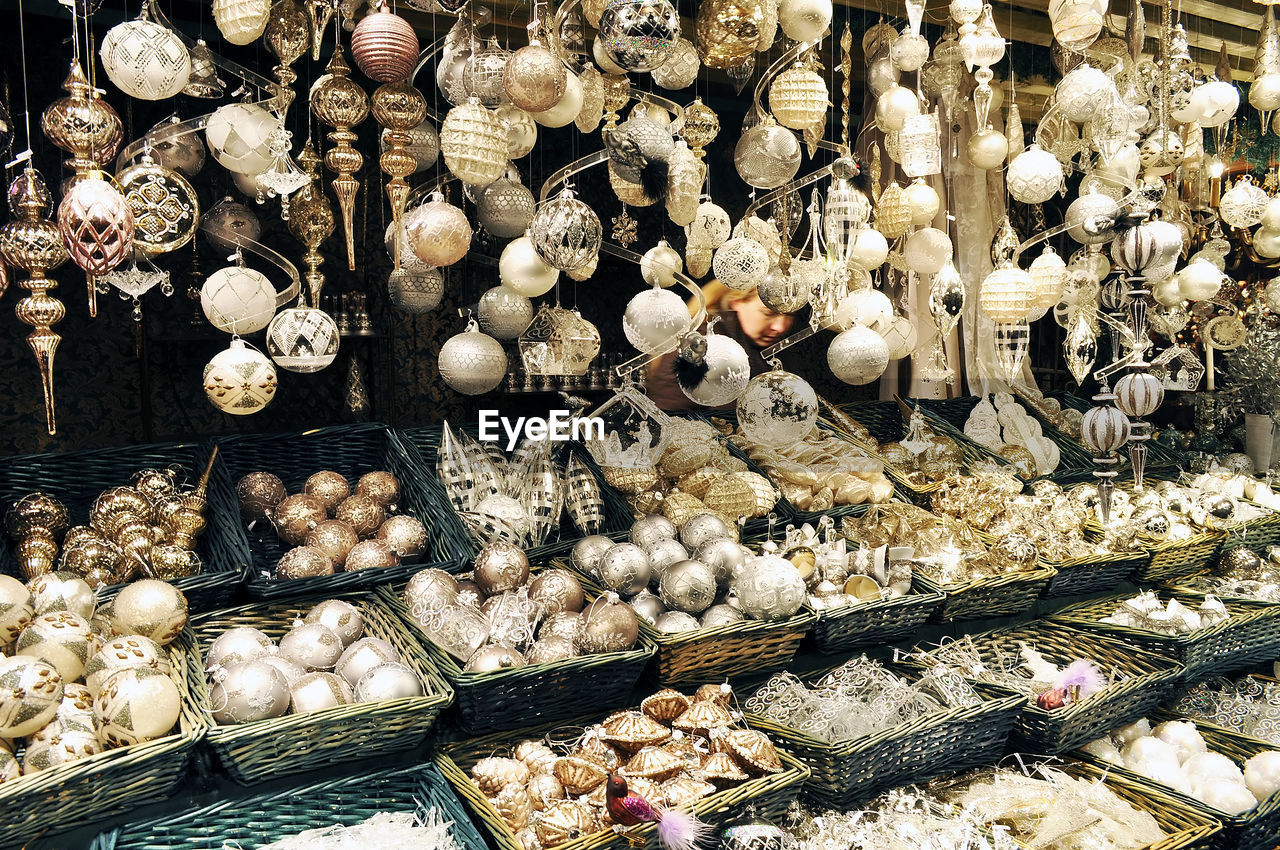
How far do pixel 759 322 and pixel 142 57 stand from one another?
2884 millimetres

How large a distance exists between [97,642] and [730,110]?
10.1 ft

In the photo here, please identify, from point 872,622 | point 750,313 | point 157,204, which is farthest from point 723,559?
point 750,313

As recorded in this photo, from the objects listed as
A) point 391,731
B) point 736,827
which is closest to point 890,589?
point 736,827

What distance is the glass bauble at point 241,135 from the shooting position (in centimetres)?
163

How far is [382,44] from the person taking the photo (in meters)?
1.55

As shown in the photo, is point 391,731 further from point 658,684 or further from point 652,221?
point 652,221

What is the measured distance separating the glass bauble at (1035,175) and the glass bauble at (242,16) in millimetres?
1660

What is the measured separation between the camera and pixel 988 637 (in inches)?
98.4

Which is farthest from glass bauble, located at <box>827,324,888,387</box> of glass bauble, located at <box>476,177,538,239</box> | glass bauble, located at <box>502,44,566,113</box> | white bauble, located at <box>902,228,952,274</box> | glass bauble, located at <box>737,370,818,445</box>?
glass bauble, located at <box>502,44,566,113</box>

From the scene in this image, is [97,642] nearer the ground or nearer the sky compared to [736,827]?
nearer the sky

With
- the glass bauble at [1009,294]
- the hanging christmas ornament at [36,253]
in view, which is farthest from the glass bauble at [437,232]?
the glass bauble at [1009,294]

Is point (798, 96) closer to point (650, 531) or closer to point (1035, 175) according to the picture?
point (1035, 175)

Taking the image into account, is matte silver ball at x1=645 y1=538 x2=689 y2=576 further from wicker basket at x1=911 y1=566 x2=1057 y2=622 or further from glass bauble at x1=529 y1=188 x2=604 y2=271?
glass bauble at x1=529 y1=188 x2=604 y2=271

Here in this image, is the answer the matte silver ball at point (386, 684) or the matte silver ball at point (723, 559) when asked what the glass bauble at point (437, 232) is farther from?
the matte silver ball at point (723, 559)
